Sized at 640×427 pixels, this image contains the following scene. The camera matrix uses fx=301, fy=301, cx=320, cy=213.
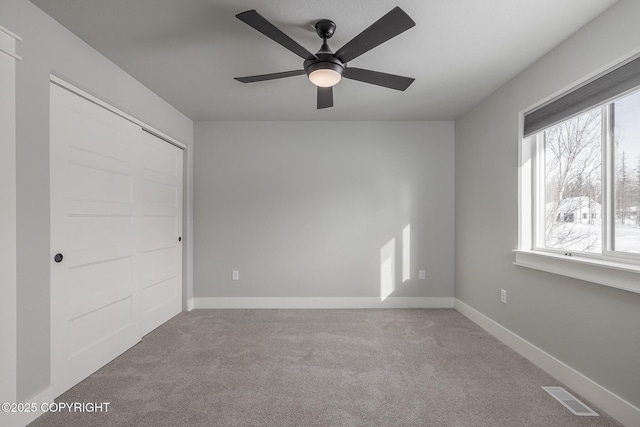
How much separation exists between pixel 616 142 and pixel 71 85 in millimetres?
3566

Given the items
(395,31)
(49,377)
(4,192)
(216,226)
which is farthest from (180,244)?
(395,31)

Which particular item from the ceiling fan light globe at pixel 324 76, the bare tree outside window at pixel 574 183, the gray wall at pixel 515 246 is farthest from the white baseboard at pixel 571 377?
the ceiling fan light globe at pixel 324 76

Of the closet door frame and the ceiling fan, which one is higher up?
the ceiling fan

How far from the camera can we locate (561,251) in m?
2.27

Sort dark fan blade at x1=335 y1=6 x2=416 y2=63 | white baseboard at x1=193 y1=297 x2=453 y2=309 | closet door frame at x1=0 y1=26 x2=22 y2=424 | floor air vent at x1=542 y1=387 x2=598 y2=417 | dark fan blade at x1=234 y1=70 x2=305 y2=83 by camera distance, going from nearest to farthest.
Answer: dark fan blade at x1=335 y1=6 x2=416 y2=63
closet door frame at x1=0 y1=26 x2=22 y2=424
floor air vent at x1=542 y1=387 x2=598 y2=417
dark fan blade at x1=234 y1=70 x2=305 y2=83
white baseboard at x1=193 y1=297 x2=453 y2=309

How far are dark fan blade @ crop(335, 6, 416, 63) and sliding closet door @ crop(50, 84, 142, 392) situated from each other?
1890 mm

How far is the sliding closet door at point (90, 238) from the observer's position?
6.47ft

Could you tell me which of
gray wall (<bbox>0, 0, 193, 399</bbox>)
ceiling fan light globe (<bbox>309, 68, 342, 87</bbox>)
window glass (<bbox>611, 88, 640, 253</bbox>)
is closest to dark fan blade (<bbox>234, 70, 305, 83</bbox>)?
ceiling fan light globe (<bbox>309, 68, 342, 87</bbox>)

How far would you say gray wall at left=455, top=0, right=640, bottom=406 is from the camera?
1.73m

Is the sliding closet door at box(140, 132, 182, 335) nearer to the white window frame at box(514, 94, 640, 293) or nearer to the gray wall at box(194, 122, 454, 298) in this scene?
the gray wall at box(194, 122, 454, 298)

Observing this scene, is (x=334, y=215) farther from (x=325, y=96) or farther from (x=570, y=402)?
(x=570, y=402)

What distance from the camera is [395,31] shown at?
5.21 ft

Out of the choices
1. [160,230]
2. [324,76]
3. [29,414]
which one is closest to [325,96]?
[324,76]

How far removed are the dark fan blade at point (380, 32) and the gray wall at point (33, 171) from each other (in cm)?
178
